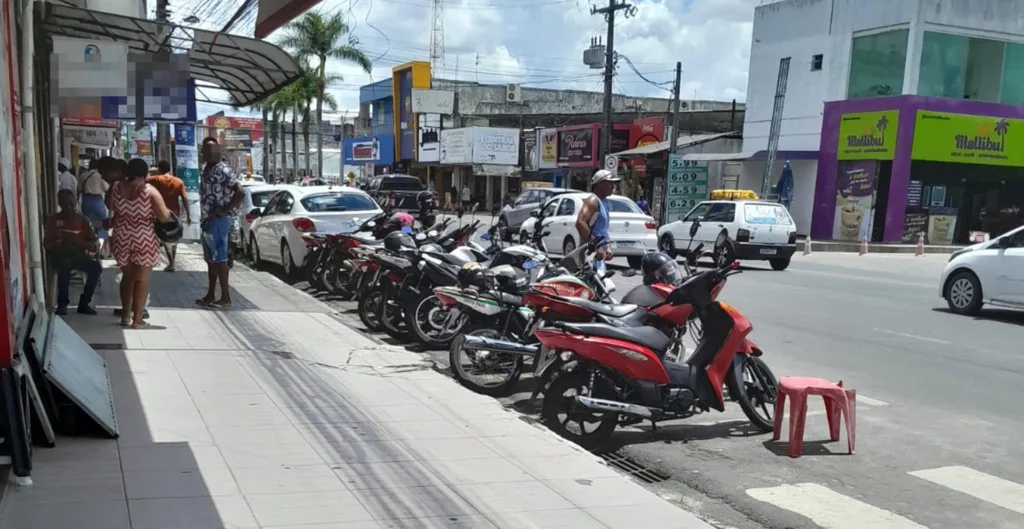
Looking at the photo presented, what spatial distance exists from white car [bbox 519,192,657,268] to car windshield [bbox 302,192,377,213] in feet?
12.6

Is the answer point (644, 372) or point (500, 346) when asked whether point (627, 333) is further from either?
point (500, 346)

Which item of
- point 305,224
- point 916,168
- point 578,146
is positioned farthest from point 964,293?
point 578,146

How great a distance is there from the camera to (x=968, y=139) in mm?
26797

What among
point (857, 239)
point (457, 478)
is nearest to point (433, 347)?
point (457, 478)

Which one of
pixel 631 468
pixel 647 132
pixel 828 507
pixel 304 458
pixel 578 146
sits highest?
pixel 647 132

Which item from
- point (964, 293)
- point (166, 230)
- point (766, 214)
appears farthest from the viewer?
point (766, 214)

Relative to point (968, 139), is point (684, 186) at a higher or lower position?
lower

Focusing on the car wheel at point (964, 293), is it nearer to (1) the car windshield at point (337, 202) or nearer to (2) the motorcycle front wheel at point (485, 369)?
(2) the motorcycle front wheel at point (485, 369)

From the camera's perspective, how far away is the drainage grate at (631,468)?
532 centimetres

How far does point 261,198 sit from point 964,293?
42.6 ft

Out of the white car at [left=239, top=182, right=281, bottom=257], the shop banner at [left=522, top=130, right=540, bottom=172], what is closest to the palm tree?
the shop banner at [left=522, top=130, right=540, bottom=172]

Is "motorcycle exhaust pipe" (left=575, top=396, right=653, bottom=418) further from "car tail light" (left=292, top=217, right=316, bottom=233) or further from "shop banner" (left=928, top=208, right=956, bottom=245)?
"shop banner" (left=928, top=208, right=956, bottom=245)

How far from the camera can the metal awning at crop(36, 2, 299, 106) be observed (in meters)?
8.19

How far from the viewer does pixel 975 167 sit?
92.8 feet
